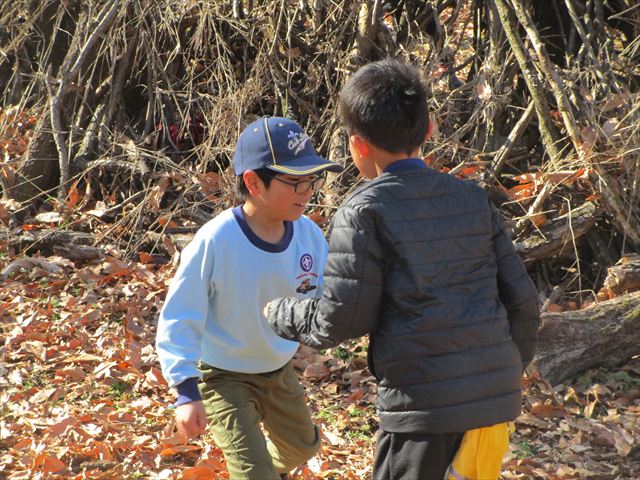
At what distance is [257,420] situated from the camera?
10.1 ft

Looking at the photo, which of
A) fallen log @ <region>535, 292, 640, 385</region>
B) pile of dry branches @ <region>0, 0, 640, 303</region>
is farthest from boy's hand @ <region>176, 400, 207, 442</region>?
pile of dry branches @ <region>0, 0, 640, 303</region>

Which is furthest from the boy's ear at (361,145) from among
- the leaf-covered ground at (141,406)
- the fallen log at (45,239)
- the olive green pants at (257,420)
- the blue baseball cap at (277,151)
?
the fallen log at (45,239)

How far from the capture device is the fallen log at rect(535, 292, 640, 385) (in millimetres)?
4762

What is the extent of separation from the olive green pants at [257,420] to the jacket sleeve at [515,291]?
926mm

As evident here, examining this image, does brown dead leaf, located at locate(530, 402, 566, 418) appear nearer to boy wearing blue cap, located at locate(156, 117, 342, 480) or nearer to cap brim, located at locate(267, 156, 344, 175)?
boy wearing blue cap, located at locate(156, 117, 342, 480)

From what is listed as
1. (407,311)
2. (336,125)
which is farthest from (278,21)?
(407,311)

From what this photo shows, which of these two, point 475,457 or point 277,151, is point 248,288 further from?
point 475,457

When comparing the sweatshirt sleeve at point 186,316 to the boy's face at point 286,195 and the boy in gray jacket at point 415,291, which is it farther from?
the boy in gray jacket at point 415,291

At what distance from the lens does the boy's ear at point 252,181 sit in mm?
3059

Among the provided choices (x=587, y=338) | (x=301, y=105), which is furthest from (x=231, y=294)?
(x=301, y=105)

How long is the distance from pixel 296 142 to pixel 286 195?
0.19 meters

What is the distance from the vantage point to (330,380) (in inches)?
194

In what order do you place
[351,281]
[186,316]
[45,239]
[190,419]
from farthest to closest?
[45,239] → [186,316] → [190,419] → [351,281]

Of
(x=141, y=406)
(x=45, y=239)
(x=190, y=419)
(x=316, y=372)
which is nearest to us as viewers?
(x=190, y=419)
